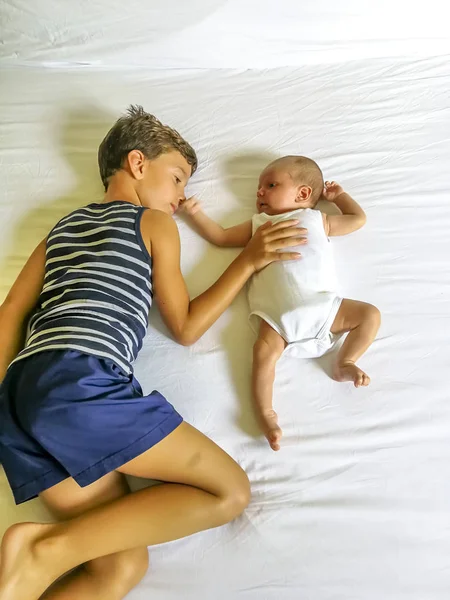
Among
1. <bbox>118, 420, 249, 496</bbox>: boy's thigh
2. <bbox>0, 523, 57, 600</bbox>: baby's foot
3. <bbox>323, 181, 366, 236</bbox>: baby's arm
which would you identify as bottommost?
<bbox>0, 523, 57, 600</bbox>: baby's foot

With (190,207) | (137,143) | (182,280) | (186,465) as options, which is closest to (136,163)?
(137,143)

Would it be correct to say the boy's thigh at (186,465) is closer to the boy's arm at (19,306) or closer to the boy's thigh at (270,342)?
the boy's thigh at (270,342)

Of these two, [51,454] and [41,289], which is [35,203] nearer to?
[41,289]

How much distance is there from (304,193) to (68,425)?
2.28ft

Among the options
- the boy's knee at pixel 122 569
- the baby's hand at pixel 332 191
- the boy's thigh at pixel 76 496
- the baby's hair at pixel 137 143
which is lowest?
the boy's knee at pixel 122 569

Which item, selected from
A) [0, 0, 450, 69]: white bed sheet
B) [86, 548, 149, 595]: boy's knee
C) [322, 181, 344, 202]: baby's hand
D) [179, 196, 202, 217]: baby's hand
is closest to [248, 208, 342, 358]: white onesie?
[322, 181, 344, 202]: baby's hand

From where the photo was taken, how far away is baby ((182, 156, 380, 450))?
3.21ft

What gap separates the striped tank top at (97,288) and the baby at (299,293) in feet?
0.73

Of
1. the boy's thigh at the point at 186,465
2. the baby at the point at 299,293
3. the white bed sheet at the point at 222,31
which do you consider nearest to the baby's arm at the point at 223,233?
the baby at the point at 299,293

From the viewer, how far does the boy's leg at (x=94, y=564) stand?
32.3 inches

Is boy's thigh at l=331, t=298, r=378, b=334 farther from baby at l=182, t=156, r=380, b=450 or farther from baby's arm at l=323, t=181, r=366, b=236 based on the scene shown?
baby's arm at l=323, t=181, r=366, b=236

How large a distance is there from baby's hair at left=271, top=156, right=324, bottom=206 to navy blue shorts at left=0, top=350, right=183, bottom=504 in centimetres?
59

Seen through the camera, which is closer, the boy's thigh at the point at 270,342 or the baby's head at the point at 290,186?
the boy's thigh at the point at 270,342

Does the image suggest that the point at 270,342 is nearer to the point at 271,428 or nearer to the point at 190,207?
the point at 271,428
